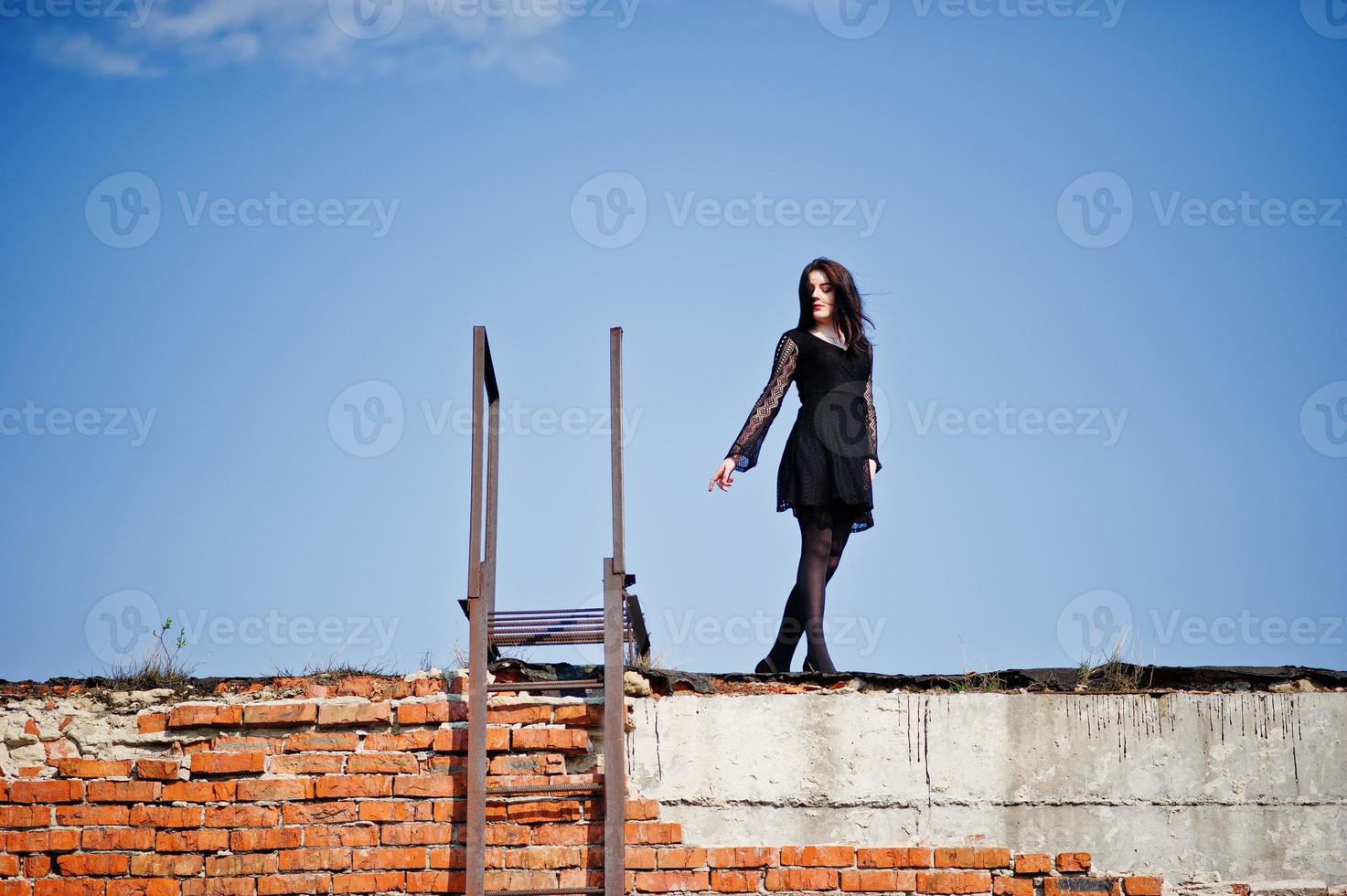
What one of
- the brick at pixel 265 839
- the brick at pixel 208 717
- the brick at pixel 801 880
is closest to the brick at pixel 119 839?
the brick at pixel 265 839

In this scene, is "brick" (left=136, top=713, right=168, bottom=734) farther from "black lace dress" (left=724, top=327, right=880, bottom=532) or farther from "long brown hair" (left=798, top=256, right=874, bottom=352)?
"long brown hair" (left=798, top=256, right=874, bottom=352)

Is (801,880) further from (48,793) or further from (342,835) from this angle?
(48,793)

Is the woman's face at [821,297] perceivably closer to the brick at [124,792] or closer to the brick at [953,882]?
the brick at [953,882]

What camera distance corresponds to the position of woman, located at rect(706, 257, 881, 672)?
665 cm

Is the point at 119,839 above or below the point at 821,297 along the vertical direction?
below

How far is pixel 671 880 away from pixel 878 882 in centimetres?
83

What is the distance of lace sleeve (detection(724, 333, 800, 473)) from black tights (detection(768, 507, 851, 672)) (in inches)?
14.8

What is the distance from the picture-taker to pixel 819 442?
22.3ft

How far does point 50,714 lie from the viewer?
6.24m

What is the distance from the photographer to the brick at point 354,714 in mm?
6102

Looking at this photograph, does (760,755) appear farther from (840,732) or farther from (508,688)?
(508,688)

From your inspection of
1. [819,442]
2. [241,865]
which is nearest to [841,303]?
[819,442]

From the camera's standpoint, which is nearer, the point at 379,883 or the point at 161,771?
the point at 379,883

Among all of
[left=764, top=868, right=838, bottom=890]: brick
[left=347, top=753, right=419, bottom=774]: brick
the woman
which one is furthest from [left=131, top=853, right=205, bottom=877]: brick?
the woman
